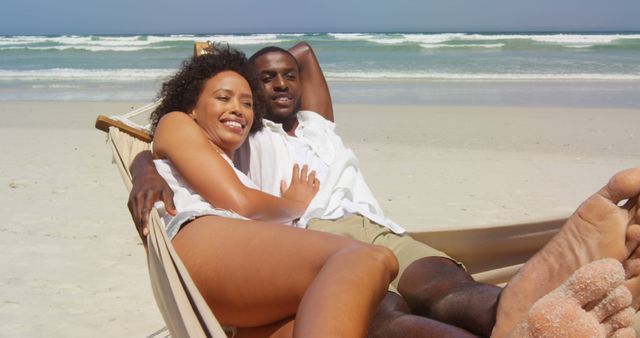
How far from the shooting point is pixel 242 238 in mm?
1773

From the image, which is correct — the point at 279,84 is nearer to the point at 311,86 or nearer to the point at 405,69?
the point at 311,86

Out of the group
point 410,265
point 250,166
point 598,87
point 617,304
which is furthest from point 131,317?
point 598,87

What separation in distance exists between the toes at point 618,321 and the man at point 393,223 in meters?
0.11

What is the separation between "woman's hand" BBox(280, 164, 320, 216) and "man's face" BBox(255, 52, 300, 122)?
43 cm

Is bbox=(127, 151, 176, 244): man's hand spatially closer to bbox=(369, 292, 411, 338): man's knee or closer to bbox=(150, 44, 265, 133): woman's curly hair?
bbox=(150, 44, 265, 133): woman's curly hair

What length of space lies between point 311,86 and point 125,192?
2527mm

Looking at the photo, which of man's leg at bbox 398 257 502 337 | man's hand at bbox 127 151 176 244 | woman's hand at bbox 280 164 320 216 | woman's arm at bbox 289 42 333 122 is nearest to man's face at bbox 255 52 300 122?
woman's arm at bbox 289 42 333 122

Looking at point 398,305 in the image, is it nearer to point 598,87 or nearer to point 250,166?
point 250,166

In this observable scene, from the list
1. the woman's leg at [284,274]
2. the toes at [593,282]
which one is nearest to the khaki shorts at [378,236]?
the woman's leg at [284,274]

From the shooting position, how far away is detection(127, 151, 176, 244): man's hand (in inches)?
78.7

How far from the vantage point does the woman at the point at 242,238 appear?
1490 mm

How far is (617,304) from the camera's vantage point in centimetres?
137

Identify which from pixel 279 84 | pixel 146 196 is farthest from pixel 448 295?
pixel 279 84

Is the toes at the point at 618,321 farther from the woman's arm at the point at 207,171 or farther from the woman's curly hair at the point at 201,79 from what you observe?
the woman's curly hair at the point at 201,79
